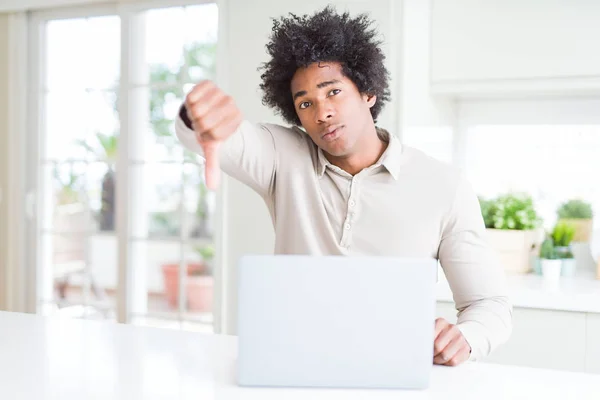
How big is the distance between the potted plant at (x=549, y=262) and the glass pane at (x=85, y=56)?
3990 millimetres

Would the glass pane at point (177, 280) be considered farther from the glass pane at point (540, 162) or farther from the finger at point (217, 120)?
the finger at point (217, 120)

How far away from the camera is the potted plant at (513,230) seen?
2777 mm

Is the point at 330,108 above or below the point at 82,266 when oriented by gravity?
above

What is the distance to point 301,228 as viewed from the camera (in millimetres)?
1699

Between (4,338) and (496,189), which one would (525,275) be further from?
(4,338)

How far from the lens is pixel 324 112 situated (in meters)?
1.65

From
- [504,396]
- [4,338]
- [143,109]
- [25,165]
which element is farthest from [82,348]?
[25,165]

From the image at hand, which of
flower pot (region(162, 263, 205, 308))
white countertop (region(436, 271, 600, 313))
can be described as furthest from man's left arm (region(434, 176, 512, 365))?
flower pot (region(162, 263, 205, 308))

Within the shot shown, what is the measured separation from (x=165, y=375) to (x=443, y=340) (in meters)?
0.49

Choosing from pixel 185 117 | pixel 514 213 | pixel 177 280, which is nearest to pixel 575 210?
pixel 514 213

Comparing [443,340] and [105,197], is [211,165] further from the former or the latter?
[105,197]

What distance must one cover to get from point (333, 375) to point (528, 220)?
1.98m

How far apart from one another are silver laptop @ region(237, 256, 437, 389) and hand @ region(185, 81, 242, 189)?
0.26m

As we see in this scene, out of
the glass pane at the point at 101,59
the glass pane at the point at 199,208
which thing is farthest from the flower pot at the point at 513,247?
the glass pane at the point at 199,208
